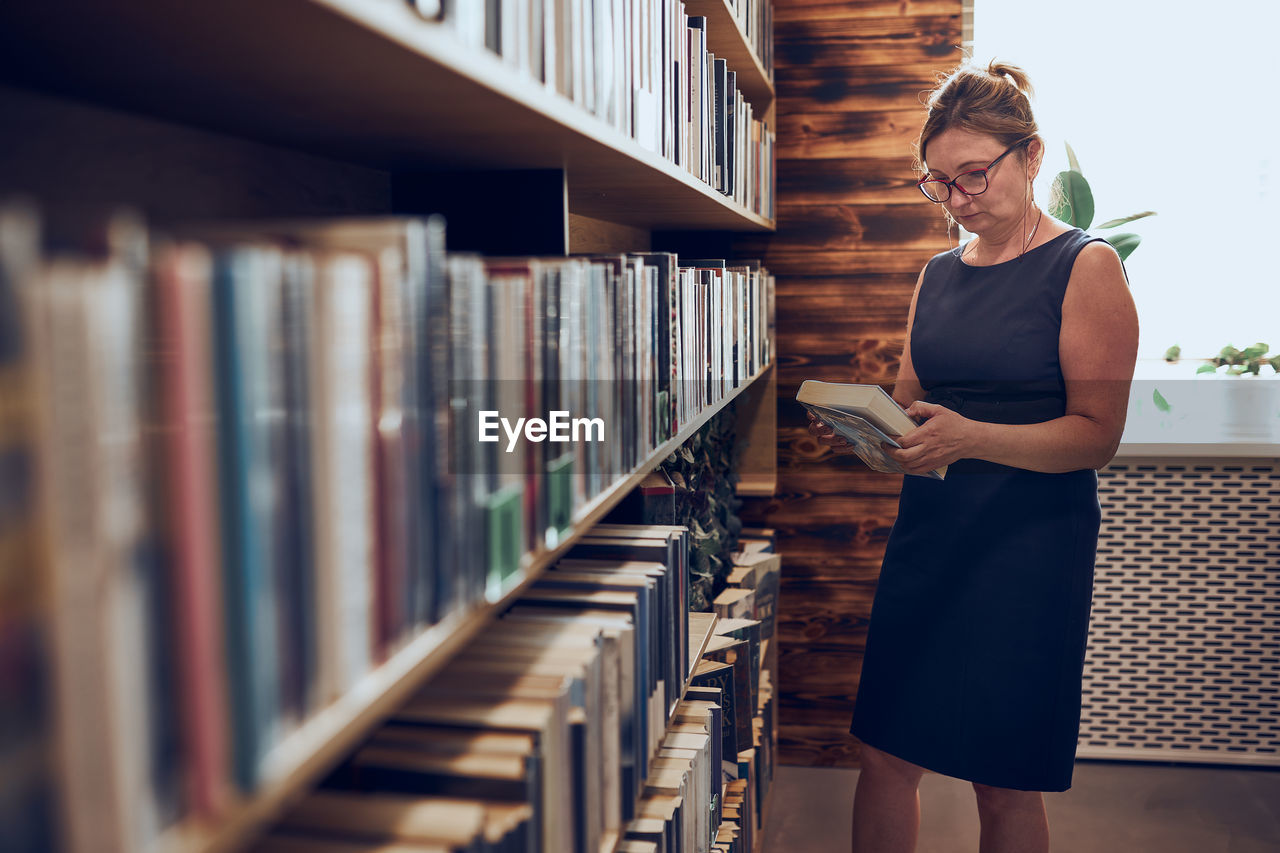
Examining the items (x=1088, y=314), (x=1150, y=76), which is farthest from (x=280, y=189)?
(x=1150, y=76)

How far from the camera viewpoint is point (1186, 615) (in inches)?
112

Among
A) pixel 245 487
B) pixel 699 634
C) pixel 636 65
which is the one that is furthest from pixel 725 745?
pixel 245 487

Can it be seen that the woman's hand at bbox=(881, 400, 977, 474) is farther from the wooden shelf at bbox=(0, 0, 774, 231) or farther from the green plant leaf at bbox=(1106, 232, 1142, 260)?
the green plant leaf at bbox=(1106, 232, 1142, 260)

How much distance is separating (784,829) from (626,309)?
202cm

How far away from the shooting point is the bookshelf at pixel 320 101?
0.44 meters

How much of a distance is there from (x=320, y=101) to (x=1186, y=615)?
3.02 meters

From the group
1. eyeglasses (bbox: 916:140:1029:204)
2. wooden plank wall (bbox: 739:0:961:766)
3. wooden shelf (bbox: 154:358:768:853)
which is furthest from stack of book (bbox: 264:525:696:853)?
wooden plank wall (bbox: 739:0:961:766)

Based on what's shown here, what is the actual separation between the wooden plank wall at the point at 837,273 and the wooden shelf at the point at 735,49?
0.58 ft

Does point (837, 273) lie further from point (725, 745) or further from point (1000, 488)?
point (725, 745)

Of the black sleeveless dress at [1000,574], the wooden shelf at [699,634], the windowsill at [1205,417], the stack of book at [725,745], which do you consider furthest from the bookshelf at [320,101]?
the windowsill at [1205,417]

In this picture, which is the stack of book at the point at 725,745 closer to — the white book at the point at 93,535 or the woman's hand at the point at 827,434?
the woman's hand at the point at 827,434

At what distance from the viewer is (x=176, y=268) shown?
348 millimetres

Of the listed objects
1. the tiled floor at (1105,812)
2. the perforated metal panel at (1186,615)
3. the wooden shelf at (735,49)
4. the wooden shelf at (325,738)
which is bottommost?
the tiled floor at (1105,812)

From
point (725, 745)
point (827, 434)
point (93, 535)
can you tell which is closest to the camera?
point (93, 535)
